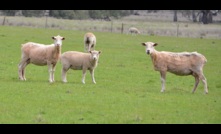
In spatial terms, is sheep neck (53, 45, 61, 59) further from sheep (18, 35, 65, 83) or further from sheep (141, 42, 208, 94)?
sheep (141, 42, 208, 94)


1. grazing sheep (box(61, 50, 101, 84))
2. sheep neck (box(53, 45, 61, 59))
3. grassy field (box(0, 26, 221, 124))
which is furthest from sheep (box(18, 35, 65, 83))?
grassy field (box(0, 26, 221, 124))

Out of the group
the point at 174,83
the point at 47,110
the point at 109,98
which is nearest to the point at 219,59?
the point at 174,83

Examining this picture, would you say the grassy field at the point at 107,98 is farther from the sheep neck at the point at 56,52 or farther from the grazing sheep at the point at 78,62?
the sheep neck at the point at 56,52

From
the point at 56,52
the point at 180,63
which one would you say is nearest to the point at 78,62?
the point at 56,52

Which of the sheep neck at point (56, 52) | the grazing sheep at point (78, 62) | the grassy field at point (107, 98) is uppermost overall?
the sheep neck at point (56, 52)

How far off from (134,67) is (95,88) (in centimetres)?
910

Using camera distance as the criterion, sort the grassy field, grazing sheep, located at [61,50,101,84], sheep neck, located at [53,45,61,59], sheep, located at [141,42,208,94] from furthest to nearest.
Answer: grazing sheep, located at [61,50,101,84], sheep neck, located at [53,45,61,59], sheep, located at [141,42,208,94], the grassy field

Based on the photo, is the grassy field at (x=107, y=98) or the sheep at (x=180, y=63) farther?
the sheep at (x=180, y=63)

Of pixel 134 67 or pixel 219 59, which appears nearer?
pixel 134 67

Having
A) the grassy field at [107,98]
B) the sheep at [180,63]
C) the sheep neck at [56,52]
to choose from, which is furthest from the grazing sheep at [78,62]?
the sheep at [180,63]

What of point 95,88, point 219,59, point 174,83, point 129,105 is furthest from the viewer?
point 219,59

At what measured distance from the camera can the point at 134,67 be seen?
29.0m
